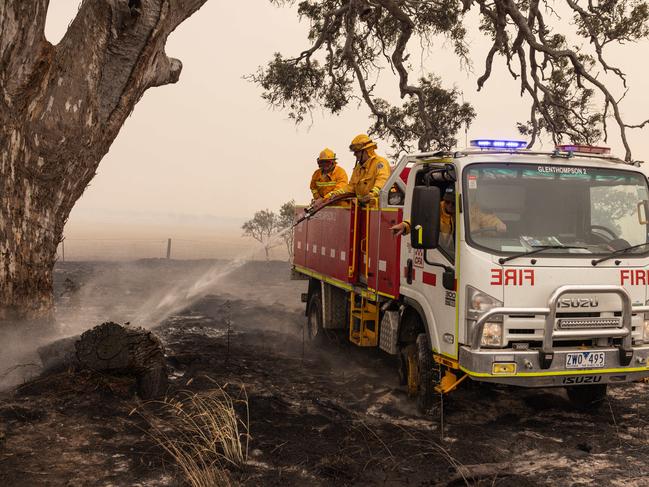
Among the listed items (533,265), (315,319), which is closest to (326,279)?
(315,319)

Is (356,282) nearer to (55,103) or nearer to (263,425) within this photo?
(263,425)

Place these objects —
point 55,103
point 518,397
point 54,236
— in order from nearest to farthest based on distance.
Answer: point 518,397 → point 55,103 → point 54,236

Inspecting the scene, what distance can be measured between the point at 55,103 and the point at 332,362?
16.3ft

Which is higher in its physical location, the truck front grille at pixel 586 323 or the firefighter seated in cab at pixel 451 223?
the firefighter seated in cab at pixel 451 223

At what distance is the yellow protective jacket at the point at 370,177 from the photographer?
315 inches

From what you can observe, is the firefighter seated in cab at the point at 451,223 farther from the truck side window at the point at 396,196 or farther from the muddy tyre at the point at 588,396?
the muddy tyre at the point at 588,396

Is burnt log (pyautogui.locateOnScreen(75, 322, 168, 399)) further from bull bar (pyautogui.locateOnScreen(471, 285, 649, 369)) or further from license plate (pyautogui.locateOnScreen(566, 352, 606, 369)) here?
license plate (pyautogui.locateOnScreen(566, 352, 606, 369))

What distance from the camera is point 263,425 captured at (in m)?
6.03

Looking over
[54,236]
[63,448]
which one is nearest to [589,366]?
[63,448]

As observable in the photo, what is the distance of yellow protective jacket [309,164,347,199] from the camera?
34.9ft

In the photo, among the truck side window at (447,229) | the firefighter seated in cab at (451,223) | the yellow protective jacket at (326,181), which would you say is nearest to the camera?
the firefighter seated in cab at (451,223)

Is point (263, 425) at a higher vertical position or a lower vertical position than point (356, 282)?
lower

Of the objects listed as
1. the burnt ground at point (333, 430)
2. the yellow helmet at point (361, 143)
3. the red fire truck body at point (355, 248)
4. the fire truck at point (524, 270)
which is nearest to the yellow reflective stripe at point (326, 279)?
the red fire truck body at point (355, 248)

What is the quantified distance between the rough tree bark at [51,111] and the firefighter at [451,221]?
4581 millimetres
